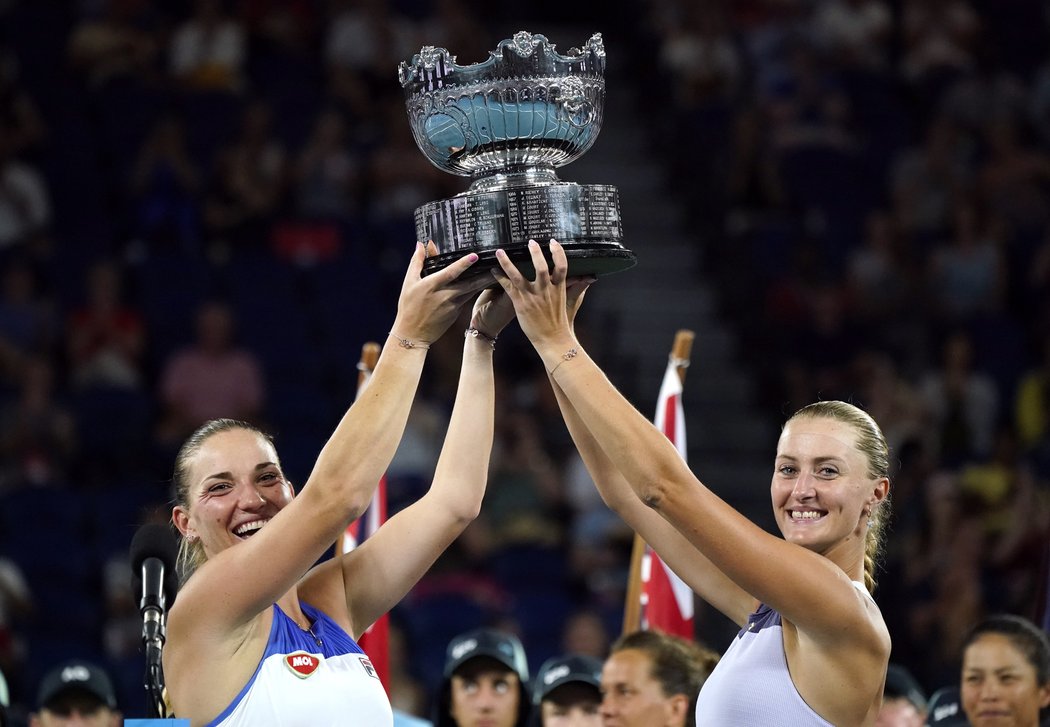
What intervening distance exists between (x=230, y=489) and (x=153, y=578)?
0.34 metres

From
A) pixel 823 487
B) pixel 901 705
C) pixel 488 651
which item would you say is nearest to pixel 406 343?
pixel 823 487

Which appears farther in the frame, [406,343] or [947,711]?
[947,711]

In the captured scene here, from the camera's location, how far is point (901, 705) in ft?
18.1

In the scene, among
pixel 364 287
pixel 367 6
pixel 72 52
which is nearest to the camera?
pixel 364 287

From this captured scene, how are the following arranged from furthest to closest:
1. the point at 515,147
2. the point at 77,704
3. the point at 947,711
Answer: the point at 77,704, the point at 947,711, the point at 515,147

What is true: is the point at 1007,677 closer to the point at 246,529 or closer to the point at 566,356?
the point at 566,356

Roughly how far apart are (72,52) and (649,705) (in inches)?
283

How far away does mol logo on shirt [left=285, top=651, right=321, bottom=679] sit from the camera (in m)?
3.30

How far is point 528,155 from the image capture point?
3.62m

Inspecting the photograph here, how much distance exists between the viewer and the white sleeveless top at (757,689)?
10.7ft

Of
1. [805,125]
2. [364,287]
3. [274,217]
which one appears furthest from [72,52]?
[805,125]

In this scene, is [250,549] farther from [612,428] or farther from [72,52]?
[72,52]

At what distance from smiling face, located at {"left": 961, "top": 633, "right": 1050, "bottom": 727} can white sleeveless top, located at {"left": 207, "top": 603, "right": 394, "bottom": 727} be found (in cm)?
203

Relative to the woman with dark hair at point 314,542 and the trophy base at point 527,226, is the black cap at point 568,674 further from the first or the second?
the trophy base at point 527,226
